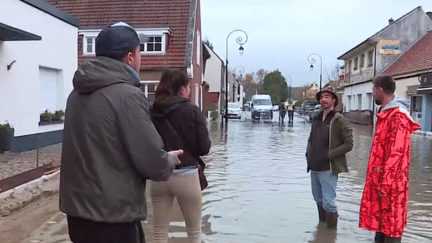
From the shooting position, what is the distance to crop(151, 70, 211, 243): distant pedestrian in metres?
3.43

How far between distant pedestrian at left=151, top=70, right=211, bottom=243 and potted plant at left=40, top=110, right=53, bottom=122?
33.6ft

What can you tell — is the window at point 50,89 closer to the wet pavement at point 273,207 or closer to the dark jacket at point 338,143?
the wet pavement at point 273,207

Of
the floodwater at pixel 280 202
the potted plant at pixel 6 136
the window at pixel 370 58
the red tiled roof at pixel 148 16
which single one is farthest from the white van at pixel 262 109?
the potted plant at pixel 6 136

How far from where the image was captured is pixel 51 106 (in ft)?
44.5

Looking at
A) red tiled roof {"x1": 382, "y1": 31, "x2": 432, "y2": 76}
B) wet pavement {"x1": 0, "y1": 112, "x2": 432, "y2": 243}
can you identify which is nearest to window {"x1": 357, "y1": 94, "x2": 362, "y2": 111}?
red tiled roof {"x1": 382, "y1": 31, "x2": 432, "y2": 76}

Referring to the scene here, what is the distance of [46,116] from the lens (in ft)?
42.3

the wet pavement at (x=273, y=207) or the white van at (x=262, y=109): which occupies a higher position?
the white van at (x=262, y=109)

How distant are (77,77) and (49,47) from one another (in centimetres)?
1168

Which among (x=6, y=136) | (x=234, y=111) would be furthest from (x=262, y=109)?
(x=6, y=136)

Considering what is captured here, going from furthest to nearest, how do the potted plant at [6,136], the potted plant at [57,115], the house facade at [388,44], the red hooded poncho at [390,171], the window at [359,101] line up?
the window at [359,101]
the house facade at [388,44]
the potted plant at [57,115]
the potted plant at [6,136]
the red hooded poncho at [390,171]

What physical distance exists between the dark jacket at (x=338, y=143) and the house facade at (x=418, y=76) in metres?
19.8

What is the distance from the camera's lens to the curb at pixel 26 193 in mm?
5875

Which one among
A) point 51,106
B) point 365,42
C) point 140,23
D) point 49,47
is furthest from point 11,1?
point 365,42

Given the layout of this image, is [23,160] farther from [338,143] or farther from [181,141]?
[181,141]
